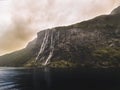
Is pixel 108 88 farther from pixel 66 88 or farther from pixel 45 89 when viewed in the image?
pixel 45 89

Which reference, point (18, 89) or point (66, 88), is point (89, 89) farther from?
point (18, 89)

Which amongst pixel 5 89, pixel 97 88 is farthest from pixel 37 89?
pixel 97 88

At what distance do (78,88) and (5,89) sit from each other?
38.0m

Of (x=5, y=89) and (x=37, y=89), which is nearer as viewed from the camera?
(x=37, y=89)

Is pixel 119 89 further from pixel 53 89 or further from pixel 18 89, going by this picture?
pixel 18 89

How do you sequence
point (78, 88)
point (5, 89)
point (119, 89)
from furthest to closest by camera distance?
point (5, 89) → point (78, 88) → point (119, 89)

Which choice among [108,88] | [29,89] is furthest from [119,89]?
[29,89]

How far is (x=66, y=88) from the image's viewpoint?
11131 centimetres

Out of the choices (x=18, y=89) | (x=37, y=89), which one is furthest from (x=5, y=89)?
(x=37, y=89)

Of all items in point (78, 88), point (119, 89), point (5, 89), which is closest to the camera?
point (119, 89)

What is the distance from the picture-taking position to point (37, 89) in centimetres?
11256

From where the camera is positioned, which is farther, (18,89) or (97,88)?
(18,89)

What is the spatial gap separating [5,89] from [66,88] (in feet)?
106

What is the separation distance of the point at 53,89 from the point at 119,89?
3083 cm
